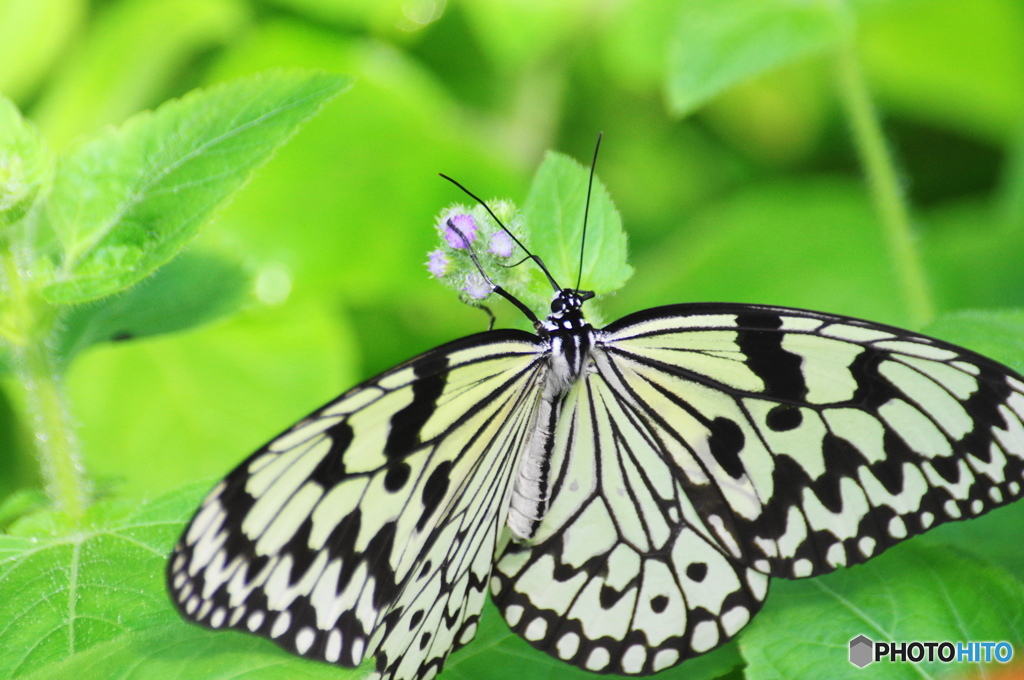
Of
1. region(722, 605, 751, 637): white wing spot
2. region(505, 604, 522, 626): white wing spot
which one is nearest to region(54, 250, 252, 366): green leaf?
region(505, 604, 522, 626): white wing spot

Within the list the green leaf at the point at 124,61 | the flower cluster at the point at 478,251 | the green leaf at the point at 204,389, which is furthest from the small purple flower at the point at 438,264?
the green leaf at the point at 124,61

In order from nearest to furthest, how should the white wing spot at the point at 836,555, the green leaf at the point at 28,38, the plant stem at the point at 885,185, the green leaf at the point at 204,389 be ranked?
the white wing spot at the point at 836,555, the plant stem at the point at 885,185, the green leaf at the point at 204,389, the green leaf at the point at 28,38

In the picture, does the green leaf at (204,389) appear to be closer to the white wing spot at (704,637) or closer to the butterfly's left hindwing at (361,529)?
the butterfly's left hindwing at (361,529)

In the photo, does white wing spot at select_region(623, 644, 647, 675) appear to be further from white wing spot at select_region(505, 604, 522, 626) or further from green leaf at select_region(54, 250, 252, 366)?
green leaf at select_region(54, 250, 252, 366)

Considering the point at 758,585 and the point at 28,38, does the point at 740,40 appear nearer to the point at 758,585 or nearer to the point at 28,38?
the point at 758,585

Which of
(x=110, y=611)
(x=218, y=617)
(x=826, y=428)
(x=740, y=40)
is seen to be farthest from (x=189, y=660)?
(x=740, y=40)

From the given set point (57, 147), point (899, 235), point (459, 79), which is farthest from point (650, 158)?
point (57, 147)

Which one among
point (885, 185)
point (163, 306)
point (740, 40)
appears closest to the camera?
point (163, 306)
